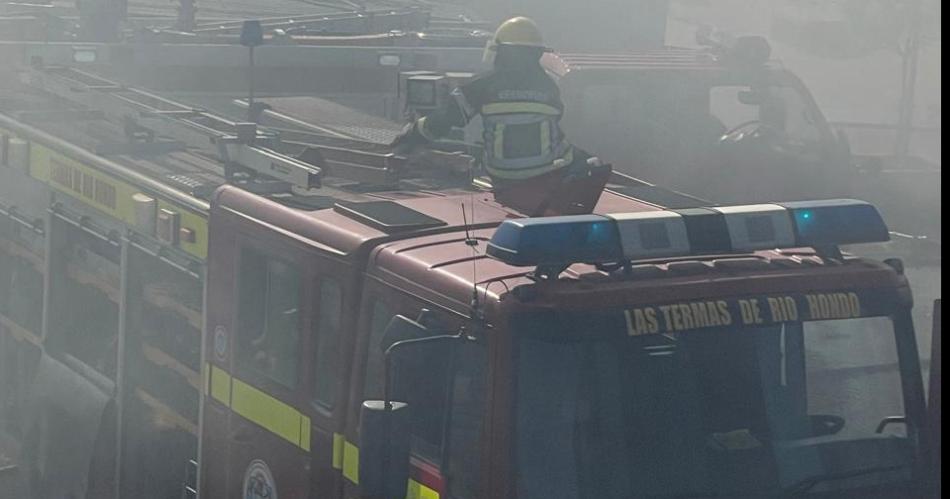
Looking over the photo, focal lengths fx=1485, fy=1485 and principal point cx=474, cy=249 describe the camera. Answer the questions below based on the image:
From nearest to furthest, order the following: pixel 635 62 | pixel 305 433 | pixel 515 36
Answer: pixel 305 433 → pixel 515 36 → pixel 635 62

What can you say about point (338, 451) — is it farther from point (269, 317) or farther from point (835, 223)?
point (835, 223)

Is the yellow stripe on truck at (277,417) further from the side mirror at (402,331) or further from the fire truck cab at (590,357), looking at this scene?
the side mirror at (402,331)

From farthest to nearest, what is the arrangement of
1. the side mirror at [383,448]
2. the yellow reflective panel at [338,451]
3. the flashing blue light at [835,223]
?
1. the yellow reflective panel at [338,451]
2. the flashing blue light at [835,223]
3. the side mirror at [383,448]

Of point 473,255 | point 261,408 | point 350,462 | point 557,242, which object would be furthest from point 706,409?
point 261,408

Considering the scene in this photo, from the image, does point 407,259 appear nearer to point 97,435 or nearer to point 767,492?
point 767,492

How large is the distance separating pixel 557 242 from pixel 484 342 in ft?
0.99

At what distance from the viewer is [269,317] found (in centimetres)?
446

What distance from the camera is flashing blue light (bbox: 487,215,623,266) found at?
140 inches

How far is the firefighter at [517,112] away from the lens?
4.64 meters

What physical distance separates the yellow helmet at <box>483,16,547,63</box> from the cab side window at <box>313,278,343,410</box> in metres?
1.10

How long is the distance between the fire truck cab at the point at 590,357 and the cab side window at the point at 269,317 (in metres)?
0.01

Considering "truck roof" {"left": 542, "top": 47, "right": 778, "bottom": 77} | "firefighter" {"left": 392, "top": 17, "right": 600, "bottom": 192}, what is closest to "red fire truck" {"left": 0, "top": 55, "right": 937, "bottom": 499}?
"firefighter" {"left": 392, "top": 17, "right": 600, "bottom": 192}

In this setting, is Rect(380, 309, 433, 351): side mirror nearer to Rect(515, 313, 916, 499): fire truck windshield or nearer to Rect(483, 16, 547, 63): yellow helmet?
Rect(515, 313, 916, 499): fire truck windshield

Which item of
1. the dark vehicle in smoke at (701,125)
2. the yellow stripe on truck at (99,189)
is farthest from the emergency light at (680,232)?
the dark vehicle in smoke at (701,125)
